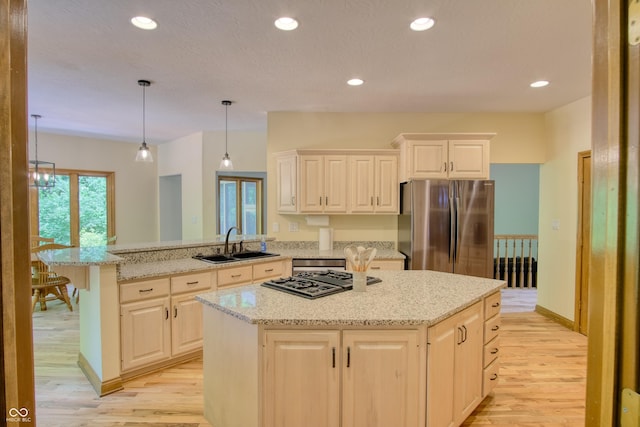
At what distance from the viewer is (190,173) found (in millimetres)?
6043

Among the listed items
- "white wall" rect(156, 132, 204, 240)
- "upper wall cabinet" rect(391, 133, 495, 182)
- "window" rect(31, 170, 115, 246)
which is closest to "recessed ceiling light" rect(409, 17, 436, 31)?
"upper wall cabinet" rect(391, 133, 495, 182)

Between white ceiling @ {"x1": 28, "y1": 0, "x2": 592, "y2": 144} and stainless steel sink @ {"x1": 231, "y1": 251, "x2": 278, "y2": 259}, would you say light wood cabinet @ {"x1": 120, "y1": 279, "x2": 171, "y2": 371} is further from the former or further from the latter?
white ceiling @ {"x1": 28, "y1": 0, "x2": 592, "y2": 144}

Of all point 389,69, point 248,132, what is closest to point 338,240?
point 389,69

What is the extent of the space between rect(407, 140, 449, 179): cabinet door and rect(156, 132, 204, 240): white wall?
363 cm

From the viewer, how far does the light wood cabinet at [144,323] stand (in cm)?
270

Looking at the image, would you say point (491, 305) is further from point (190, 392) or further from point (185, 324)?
point (185, 324)

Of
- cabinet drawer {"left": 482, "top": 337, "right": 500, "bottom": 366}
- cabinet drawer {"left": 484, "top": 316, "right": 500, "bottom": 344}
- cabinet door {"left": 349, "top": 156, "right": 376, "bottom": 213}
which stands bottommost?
cabinet drawer {"left": 482, "top": 337, "right": 500, "bottom": 366}

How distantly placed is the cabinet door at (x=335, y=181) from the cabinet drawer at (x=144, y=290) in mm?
2031

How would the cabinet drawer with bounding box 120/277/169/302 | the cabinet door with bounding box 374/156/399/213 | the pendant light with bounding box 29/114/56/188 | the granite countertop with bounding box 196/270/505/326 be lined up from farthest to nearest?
the pendant light with bounding box 29/114/56/188 → the cabinet door with bounding box 374/156/399/213 → the cabinet drawer with bounding box 120/277/169/302 → the granite countertop with bounding box 196/270/505/326

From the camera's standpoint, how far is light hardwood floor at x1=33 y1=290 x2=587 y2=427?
89.8 inches

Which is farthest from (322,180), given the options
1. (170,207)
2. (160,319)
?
(170,207)

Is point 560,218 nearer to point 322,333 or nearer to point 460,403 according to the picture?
point 460,403

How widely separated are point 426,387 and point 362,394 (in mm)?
327

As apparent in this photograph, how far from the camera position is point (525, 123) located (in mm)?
4441
